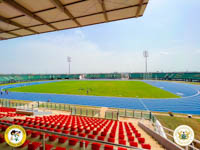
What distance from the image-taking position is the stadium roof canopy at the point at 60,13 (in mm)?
4879

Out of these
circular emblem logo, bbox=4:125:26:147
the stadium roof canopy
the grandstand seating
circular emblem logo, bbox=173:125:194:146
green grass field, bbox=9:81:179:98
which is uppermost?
the stadium roof canopy

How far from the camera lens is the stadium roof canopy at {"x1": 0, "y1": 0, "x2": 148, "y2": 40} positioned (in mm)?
4879

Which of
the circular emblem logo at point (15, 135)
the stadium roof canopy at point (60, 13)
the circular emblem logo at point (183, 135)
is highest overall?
the stadium roof canopy at point (60, 13)

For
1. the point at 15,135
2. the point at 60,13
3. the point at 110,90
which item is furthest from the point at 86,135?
the point at 110,90

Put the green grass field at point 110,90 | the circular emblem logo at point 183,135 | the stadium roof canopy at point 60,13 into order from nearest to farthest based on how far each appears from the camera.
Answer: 1. the circular emblem logo at point 183,135
2. the stadium roof canopy at point 60,13
3. the green grass field at point 110,90

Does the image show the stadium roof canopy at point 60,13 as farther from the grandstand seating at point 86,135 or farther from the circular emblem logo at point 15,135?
the grandstand seating at point 86,135

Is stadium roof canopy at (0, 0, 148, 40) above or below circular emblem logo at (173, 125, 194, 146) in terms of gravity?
above

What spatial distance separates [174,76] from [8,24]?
10804 centimetres

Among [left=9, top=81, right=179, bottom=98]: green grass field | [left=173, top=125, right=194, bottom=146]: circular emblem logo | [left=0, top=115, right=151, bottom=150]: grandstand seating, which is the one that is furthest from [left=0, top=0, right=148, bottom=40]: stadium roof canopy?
[left=9, top=81, right=179, bottom=98]: green grass field

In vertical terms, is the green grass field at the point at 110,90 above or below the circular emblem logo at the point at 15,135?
below

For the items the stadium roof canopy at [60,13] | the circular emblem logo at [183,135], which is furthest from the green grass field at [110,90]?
the circular emblem logo at [183,135]

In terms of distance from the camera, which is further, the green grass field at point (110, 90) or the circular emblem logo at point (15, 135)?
the green grass field at point (110, 90)

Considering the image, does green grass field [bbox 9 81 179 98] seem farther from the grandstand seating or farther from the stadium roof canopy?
the stadium roof canopy

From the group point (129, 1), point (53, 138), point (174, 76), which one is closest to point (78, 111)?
point (53, 138)
